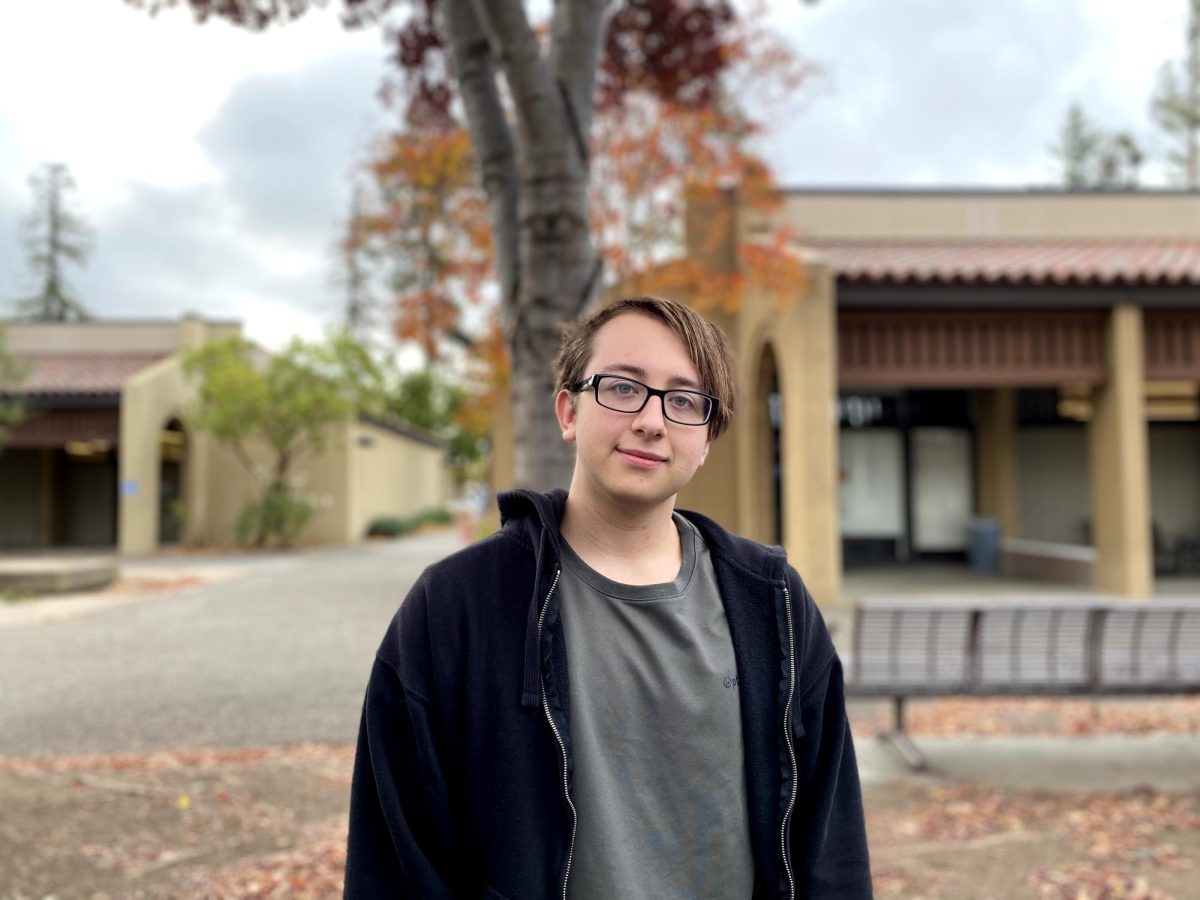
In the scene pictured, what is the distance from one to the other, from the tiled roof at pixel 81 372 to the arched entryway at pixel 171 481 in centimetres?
185

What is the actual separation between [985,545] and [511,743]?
14.9 metres

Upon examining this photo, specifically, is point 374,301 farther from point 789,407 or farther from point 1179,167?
point 789,407

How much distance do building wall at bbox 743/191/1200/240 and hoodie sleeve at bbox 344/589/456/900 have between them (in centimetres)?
1502

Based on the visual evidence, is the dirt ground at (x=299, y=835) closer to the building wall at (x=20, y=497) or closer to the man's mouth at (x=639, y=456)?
the man's mouth at (x=639, y=456)

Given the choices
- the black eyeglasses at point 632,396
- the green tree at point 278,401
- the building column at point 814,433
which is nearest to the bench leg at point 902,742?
the black eyeglasses at point 632,396

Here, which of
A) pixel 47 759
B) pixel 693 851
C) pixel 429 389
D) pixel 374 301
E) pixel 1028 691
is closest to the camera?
pixel 693 851

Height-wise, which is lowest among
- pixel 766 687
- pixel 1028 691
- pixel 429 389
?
pixel 1028 691

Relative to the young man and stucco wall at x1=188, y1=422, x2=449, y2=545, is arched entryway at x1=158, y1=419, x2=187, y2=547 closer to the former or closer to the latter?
stucco wall at x1=188, y1=422, x2=449, y2=545

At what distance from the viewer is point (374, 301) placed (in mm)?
50031

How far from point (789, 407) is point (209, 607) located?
833 cm

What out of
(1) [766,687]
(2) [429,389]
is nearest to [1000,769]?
(1) [766,687]

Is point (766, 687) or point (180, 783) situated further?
point (180, 783)

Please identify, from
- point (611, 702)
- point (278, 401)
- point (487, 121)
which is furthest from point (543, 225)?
point (278, 401)

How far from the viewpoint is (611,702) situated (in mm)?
1574
